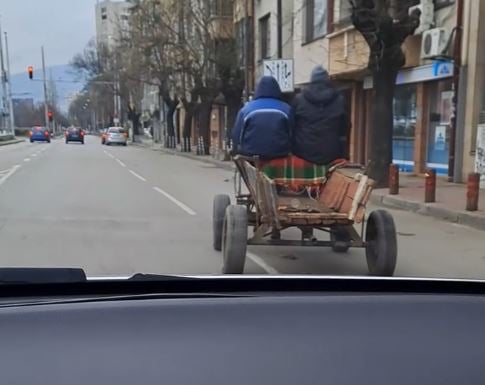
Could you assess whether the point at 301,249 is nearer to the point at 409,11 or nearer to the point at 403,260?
the point at 403,260

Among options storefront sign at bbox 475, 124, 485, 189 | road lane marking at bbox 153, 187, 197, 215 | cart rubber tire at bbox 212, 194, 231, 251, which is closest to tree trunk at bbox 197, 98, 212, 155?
road lane marking at bbox 153, 187, 197, 215

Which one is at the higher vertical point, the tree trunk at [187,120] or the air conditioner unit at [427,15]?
the air conditioner unit at [427,15]

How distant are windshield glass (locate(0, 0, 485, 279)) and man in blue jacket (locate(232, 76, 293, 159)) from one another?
16 mm

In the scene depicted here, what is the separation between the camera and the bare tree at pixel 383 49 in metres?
14.0

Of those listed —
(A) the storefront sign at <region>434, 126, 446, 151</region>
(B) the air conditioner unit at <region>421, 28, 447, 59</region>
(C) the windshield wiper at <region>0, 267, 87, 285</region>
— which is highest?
(B) the air conditioner unit at <region>421, 28, 447, 59</region>

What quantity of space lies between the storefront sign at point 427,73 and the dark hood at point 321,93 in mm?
11073

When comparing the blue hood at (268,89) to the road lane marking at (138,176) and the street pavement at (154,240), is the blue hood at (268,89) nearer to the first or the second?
the street pavement at (154,240)

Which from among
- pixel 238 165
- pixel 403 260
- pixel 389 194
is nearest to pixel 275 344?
pixel 238 165

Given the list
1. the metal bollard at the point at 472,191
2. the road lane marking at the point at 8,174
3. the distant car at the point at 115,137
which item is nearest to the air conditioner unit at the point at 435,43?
the metal bollard at the point at 472,191

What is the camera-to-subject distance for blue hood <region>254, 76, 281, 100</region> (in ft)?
22.4

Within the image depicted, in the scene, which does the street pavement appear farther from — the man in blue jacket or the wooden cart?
the man in blue jacket

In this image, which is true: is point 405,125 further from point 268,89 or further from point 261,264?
point 261,264

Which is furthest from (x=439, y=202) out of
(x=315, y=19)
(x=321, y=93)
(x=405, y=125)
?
(x=315, y=19)

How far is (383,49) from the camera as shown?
566 inches
